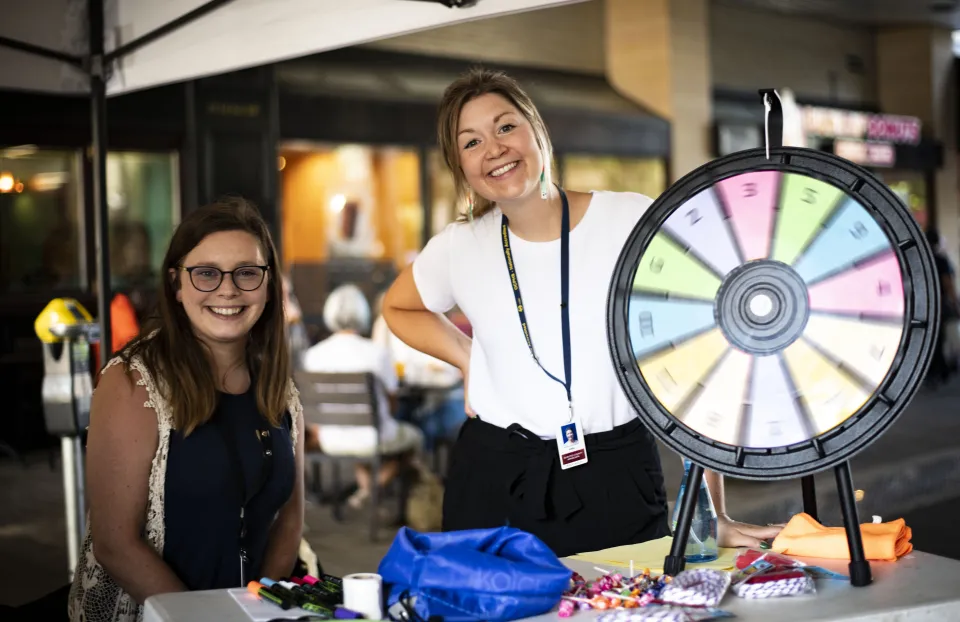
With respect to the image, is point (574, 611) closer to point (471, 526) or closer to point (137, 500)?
point (471, 526)

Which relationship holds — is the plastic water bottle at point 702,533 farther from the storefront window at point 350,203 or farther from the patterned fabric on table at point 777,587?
the storefront window at point 350,203

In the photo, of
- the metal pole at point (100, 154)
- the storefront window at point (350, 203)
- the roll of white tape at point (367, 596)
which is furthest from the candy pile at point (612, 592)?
the storefront window at point (350, 203)

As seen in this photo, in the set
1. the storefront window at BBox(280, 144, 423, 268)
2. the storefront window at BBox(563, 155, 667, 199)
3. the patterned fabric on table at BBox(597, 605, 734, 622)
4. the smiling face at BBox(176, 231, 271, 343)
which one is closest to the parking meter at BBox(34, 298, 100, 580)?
the smiling face at BBox(176, 231, 271, 343)

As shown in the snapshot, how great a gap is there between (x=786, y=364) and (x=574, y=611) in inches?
18.4

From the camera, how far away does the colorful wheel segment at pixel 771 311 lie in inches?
58.5

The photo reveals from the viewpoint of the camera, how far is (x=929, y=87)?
17.2 meters

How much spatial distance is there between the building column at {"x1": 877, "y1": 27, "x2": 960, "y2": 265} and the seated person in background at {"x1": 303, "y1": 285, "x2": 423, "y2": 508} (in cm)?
1402

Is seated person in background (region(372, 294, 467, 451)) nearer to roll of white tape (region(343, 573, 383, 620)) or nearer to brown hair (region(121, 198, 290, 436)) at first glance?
brown hair (region(121, 198, 290, 436))

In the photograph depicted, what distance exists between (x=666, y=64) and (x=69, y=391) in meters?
10.3

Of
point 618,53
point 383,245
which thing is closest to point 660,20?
point 618,53

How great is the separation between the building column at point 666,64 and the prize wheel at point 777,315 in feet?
37.0

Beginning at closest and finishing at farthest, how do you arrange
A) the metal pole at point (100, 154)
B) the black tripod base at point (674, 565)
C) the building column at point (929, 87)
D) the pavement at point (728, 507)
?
the black tripod base at point (674, 565) → the metal pole at point (100, 154) → the pavement at point (728, 507) → the building column at point (929, 87)

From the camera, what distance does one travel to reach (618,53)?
1295 centimetres

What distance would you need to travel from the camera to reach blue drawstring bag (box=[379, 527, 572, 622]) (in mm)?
1372
